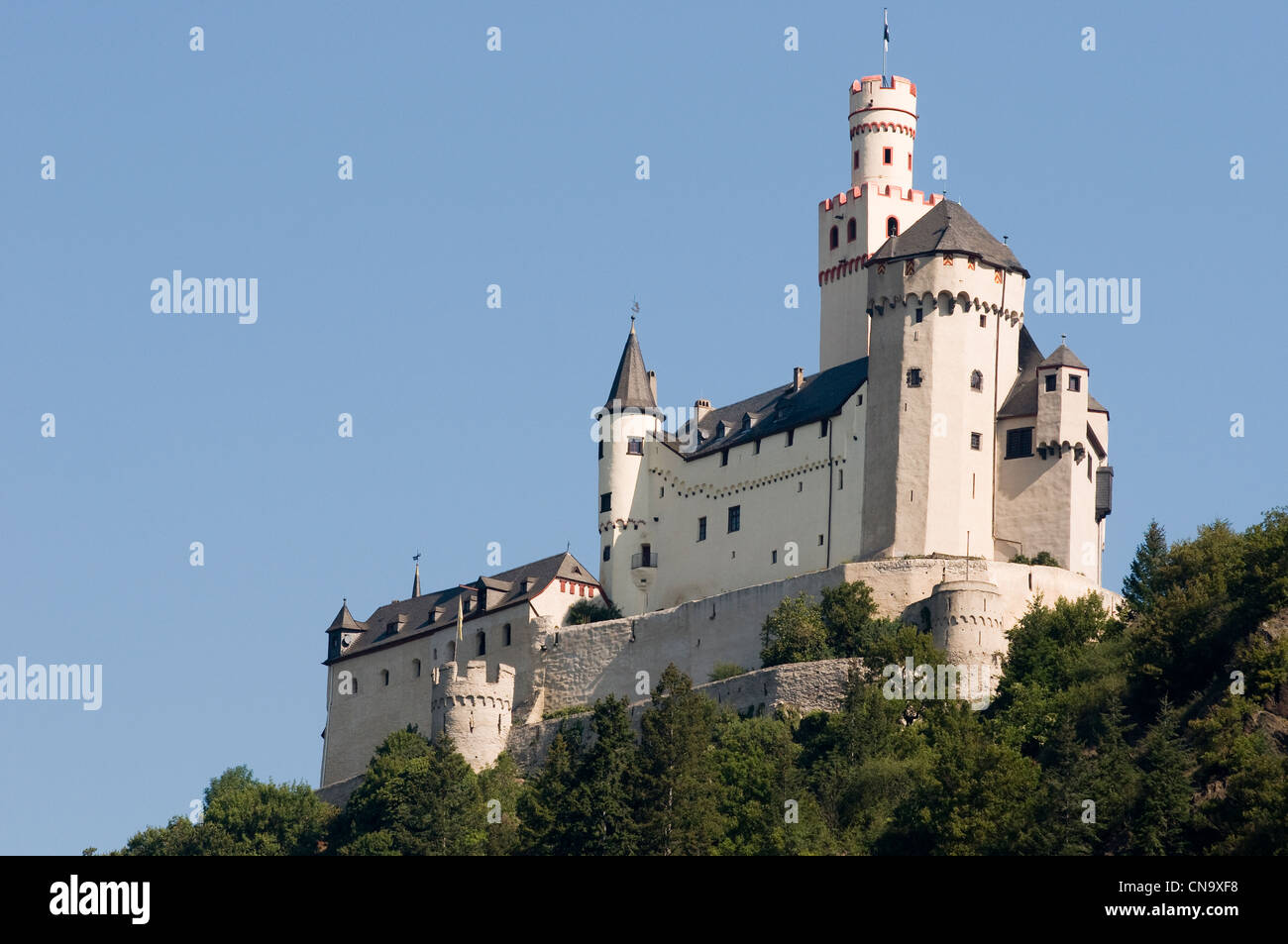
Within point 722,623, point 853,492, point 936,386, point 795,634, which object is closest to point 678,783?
point 795,634

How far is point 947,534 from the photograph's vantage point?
8075 cm

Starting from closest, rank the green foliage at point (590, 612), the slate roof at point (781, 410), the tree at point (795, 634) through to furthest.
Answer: the tree at point (795, 634)
the slate roof at point (781, 410)
the green foliage at point (590, 612)

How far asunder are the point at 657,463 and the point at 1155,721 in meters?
29.3

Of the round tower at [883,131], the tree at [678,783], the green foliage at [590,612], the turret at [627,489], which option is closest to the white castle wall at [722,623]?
the green foliage at [590,612]

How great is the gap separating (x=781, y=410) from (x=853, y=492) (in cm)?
679

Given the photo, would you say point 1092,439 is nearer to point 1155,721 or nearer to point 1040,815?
point 1155,721

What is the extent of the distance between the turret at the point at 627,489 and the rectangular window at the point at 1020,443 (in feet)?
47.0

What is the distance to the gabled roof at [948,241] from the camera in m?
82.9

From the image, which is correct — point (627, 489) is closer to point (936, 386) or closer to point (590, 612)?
point (590, 612)

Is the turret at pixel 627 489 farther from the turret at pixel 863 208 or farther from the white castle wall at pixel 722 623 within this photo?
the turret at pixel 863 208

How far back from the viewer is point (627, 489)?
9125 centimetres

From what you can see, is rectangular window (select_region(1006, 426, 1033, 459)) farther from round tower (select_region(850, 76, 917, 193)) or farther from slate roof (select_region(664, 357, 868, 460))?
round tower (select_region(850, 76, 917, 193))

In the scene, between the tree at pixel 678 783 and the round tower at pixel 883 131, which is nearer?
the tree at pixel 678 783
